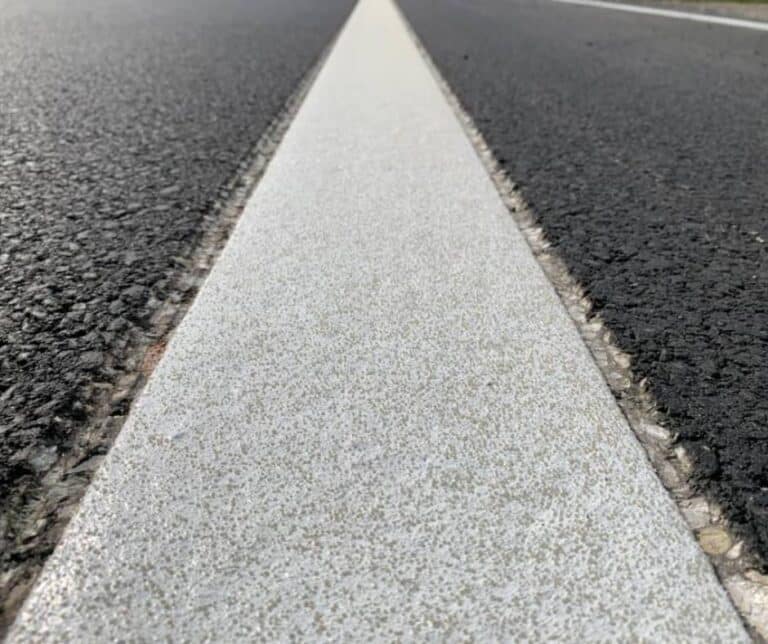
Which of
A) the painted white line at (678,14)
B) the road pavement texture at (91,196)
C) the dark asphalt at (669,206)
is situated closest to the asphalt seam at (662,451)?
the dark asphalt at (669,206)

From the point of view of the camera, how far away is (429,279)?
198cm

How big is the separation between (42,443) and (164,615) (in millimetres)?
474

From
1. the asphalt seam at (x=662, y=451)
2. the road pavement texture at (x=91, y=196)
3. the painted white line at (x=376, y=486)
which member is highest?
the road pavement texture at (x=91, y=196)

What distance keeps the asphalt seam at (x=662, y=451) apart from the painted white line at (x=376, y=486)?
0.03 m

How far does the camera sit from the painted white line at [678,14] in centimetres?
1042

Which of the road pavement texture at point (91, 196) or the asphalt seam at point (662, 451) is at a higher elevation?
the road pavement texture at point (91, 196)

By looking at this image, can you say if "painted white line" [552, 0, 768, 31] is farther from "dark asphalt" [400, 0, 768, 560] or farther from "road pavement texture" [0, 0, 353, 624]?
"road pavement texture" [0, 0, 353, 624]

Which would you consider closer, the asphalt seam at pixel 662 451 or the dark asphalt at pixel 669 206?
the asphalt seam at pixel 662 451

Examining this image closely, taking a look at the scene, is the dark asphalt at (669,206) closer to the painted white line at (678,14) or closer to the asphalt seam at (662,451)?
the asphalt seam at (662,451)

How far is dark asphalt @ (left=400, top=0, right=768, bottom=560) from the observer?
4.66 ft

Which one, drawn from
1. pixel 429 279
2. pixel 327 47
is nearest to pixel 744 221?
pixel 429 279

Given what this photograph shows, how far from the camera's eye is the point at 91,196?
2.51m

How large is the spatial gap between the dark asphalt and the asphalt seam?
27mm

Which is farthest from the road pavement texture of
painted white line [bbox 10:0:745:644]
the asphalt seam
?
the asphalt seam
